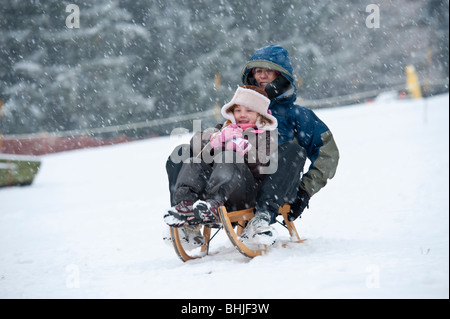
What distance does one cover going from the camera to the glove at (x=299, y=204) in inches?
127

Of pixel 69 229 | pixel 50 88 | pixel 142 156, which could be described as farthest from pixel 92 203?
pixel 50 88

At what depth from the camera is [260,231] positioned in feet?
9.07

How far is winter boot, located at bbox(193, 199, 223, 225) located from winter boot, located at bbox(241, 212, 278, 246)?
0.21 m

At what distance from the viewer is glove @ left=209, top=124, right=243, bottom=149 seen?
286cm

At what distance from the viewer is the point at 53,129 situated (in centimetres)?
1736

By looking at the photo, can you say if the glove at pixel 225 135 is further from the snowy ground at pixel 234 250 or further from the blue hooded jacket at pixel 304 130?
the snowy ground at pixel 234 250

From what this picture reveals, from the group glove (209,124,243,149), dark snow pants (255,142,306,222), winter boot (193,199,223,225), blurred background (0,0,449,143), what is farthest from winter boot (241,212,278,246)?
blurred background (0,0,449,143)

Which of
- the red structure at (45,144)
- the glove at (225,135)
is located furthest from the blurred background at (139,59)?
the glove at (225,135)

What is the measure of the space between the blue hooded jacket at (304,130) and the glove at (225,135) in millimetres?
481

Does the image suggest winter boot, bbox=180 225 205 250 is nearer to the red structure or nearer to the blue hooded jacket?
the blue hooded jacket

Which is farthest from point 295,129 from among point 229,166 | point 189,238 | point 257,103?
point 189,238

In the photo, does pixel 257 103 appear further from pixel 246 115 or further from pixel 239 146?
pixel 239 146

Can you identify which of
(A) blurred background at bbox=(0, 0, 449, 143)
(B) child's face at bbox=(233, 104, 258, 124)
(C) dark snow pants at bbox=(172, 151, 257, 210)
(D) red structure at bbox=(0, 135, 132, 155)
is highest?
(B) child's face at bbox=(233, 104, 258, 124)
